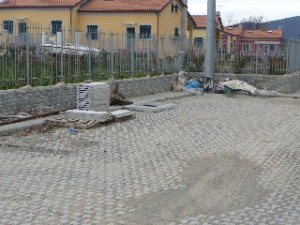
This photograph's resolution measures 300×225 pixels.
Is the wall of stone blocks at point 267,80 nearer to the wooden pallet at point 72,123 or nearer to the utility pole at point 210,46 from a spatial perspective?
the utility pole at point 210,46

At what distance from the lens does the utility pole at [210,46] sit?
21.2 metres

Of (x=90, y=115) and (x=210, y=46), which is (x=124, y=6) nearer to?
(x=210, y=46)

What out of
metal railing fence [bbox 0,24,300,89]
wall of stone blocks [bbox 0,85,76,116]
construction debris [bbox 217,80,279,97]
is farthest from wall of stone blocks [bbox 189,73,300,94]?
wall of stone blocks [bbox 0,85,76,116]

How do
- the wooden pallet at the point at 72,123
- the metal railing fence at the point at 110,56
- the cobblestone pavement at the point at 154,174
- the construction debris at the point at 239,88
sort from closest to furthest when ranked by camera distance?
the cobblestone pavement at the point at 154,174 → the wooden pallet at the point at 72,123 → the metal railing fence at the point at 110,56 → the construction debris at the point at 239,88

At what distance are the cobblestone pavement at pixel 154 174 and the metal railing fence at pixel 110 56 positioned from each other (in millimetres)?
2694

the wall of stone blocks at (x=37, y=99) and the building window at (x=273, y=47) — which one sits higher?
the building window at (x=273, y=47)

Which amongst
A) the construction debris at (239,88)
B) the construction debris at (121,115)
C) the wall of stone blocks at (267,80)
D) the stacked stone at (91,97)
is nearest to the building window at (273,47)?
the wall of stone blocks at (267,80)

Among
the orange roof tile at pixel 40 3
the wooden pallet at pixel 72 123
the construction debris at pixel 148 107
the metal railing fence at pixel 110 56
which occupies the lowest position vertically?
the wooden pallet at pixel 72 123

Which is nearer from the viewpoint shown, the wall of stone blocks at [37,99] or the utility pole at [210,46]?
the wall of stone blocks at [37,99]

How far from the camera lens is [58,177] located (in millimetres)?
7227

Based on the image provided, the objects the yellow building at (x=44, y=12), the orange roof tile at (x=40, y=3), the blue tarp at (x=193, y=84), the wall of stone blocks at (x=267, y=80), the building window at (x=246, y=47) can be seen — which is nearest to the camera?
the blue tarp at (x=193, y=84)

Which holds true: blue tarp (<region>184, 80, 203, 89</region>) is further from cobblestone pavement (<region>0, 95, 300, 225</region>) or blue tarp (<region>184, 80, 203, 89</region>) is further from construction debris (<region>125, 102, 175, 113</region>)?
cobblestone pavement (<region>0, 95, 300, 225</region>)

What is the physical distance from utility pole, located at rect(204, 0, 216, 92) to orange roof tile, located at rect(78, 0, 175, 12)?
1698cm

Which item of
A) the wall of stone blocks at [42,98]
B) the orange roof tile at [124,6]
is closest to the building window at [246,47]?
the wall of stone blocks at [42,98]
